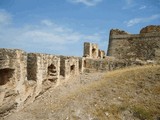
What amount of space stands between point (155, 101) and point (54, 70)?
629cm

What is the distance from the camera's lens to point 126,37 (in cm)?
2612

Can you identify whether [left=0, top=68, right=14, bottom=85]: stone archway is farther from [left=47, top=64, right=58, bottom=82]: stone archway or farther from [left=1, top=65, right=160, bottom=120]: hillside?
[left=47, top=64, right=58, bottom=82]: stone archway

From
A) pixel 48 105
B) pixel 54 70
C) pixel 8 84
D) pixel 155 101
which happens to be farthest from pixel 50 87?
pixel 155 101

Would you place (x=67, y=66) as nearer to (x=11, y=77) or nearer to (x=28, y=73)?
(x=28, y=73)

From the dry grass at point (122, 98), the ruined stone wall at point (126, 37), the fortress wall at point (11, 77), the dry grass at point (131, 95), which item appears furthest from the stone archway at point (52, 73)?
the ruined stone wall at point (126, 37)

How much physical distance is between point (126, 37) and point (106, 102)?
55.2 feet

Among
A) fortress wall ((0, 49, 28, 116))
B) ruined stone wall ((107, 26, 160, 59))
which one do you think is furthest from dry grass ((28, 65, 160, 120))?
ruined stone wall ((107, 26, 160, 59))

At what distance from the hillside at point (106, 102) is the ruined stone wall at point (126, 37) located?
12.0 metres

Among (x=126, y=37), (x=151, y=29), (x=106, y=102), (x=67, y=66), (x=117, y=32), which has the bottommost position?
(x=106, y=102)

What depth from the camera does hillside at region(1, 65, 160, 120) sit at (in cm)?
962

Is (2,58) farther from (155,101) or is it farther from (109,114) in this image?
(155,101)

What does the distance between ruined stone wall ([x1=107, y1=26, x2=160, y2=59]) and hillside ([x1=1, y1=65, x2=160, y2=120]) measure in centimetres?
1196

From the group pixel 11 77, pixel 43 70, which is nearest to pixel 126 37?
pixel 43 70

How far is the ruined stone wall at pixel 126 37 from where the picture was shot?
24.5 m
